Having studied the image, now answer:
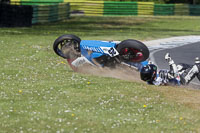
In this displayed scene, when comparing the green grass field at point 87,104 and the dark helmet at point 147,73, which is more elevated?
the dark helmet at point 147,73

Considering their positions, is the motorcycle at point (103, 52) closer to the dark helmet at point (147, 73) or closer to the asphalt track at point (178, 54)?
the dark helmet at point (147, 73)

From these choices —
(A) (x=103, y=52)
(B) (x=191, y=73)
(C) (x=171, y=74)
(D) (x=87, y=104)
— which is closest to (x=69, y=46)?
(A) (x=103, y=52)

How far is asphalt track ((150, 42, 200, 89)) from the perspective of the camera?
16.5 meters

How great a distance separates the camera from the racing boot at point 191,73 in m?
10.9

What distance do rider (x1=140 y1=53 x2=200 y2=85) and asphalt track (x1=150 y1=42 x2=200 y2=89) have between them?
366 centimetres

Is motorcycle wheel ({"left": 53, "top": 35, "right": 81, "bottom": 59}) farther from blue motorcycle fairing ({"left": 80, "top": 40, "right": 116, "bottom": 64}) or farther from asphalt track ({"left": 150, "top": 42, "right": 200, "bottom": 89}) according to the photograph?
asphalt track ({"left": 150, "top": 42, "right": 200, "bottom": 89})

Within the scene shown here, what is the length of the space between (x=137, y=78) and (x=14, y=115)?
4.80 m

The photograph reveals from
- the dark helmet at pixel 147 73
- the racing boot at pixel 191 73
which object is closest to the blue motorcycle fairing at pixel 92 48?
the dark helmet at pixel 147 73

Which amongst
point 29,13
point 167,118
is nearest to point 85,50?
point 167,118

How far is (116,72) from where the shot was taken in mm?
12133

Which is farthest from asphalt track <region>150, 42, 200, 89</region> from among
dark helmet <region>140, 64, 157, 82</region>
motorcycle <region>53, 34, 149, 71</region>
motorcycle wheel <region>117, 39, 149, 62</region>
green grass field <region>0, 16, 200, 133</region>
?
green grass field <region>0, 16, 200, 133</region>

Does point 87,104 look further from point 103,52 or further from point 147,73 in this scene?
point 103,52

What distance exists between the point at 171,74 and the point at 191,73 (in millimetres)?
514

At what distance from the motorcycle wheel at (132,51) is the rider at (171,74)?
403 mm
